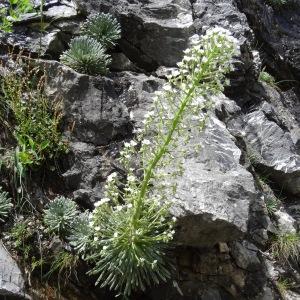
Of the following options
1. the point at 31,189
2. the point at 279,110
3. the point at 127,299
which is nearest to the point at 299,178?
the point at 279,110

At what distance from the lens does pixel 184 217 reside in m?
4.27

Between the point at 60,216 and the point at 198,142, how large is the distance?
64.7 inches

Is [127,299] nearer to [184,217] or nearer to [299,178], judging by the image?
[184,217]

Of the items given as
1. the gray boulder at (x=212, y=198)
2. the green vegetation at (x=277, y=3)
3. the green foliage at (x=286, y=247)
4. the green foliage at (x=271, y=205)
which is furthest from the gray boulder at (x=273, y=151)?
the green vegetation at (x=277, y=3)

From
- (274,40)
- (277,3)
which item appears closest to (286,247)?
(274,40)

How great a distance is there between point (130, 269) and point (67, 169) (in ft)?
4.64

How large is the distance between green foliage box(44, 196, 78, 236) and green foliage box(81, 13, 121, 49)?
2.20 meters

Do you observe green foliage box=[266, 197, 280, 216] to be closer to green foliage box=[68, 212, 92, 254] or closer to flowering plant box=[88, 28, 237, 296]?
flowering plant box=[88, 28, 237, 296]

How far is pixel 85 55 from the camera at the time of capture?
5219 mm

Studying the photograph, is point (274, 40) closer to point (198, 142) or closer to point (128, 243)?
point (198, 142)

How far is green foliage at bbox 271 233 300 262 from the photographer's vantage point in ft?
18.1

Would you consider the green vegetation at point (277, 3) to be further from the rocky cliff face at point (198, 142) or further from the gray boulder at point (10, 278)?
the gray boulder at point (10, 278)

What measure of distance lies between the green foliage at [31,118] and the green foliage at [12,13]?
0.67m

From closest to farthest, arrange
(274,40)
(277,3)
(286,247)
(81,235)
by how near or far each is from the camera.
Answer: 1. (81,235)
2. (286,247)
3. (274,40)
4. (277,3)
